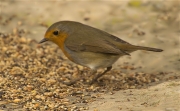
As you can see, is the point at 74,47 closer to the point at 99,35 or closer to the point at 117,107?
the point at 99,35

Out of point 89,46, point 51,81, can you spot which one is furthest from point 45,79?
point 89,46

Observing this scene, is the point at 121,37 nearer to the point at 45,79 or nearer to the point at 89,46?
the point at 89,46

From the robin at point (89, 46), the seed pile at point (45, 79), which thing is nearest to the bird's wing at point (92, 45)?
the robin at point (89, 46)

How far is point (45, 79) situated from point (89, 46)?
2.42 feet

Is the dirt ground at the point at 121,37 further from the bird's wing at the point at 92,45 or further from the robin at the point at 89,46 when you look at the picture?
the bird's wing at the point at 92,45

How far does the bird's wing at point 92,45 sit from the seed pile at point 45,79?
19.1 inches

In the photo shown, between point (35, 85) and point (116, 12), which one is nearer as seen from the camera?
point (35, 85)

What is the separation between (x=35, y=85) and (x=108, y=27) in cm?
302

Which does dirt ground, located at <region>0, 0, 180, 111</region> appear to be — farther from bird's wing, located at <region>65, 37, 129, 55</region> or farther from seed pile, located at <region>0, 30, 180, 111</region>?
bird's wing, located at <region>65, 37, 129, 55</region>

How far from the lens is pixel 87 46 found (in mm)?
5965

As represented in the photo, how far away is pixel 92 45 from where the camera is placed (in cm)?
595

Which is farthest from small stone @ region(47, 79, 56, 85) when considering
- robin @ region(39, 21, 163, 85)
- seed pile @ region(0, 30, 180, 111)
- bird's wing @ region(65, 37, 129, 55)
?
bird's wing @ region(65, 37, 129, 55)

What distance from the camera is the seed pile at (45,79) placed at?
16.3ft

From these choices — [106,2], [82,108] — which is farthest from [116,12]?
[82,108]
